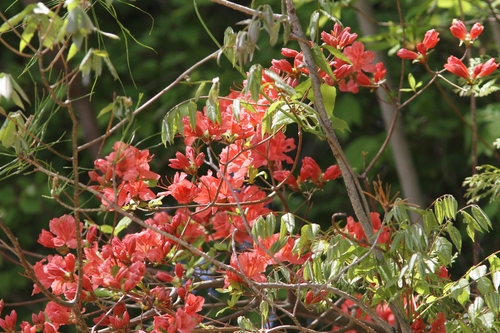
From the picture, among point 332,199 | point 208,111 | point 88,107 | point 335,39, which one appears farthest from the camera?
point 332,199

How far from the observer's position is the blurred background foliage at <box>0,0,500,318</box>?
2465 millimetres

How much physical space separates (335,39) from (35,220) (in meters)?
2.01

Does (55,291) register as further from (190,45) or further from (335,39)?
(190,45)

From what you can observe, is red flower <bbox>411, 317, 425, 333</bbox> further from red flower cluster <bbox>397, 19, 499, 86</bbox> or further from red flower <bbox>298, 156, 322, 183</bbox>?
red flower cluster <bbox>397, 19, 499, 86</bbox>

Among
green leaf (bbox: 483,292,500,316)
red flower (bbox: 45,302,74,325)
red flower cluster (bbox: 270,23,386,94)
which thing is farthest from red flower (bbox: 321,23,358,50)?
red flower (bbox: 45,302,74,325)

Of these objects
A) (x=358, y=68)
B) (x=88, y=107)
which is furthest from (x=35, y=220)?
(x=358, y=68)

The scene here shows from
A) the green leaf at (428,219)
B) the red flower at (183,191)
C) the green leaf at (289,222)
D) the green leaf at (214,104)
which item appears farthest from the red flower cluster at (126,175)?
the green leaf at (428,219)

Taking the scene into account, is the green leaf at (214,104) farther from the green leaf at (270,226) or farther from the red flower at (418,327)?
the red flower at (418,327)

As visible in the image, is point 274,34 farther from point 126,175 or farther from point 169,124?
point 126,175

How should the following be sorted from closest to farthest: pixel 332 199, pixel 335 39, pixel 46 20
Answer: pixel 46 20, pixel 335 39, pixel 332 199

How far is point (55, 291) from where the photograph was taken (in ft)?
3.71

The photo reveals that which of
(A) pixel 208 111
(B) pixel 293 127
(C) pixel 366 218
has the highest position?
(A) pixel 208 111

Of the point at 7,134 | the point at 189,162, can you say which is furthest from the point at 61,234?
A: the point at 7,134

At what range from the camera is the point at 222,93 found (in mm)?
2379
